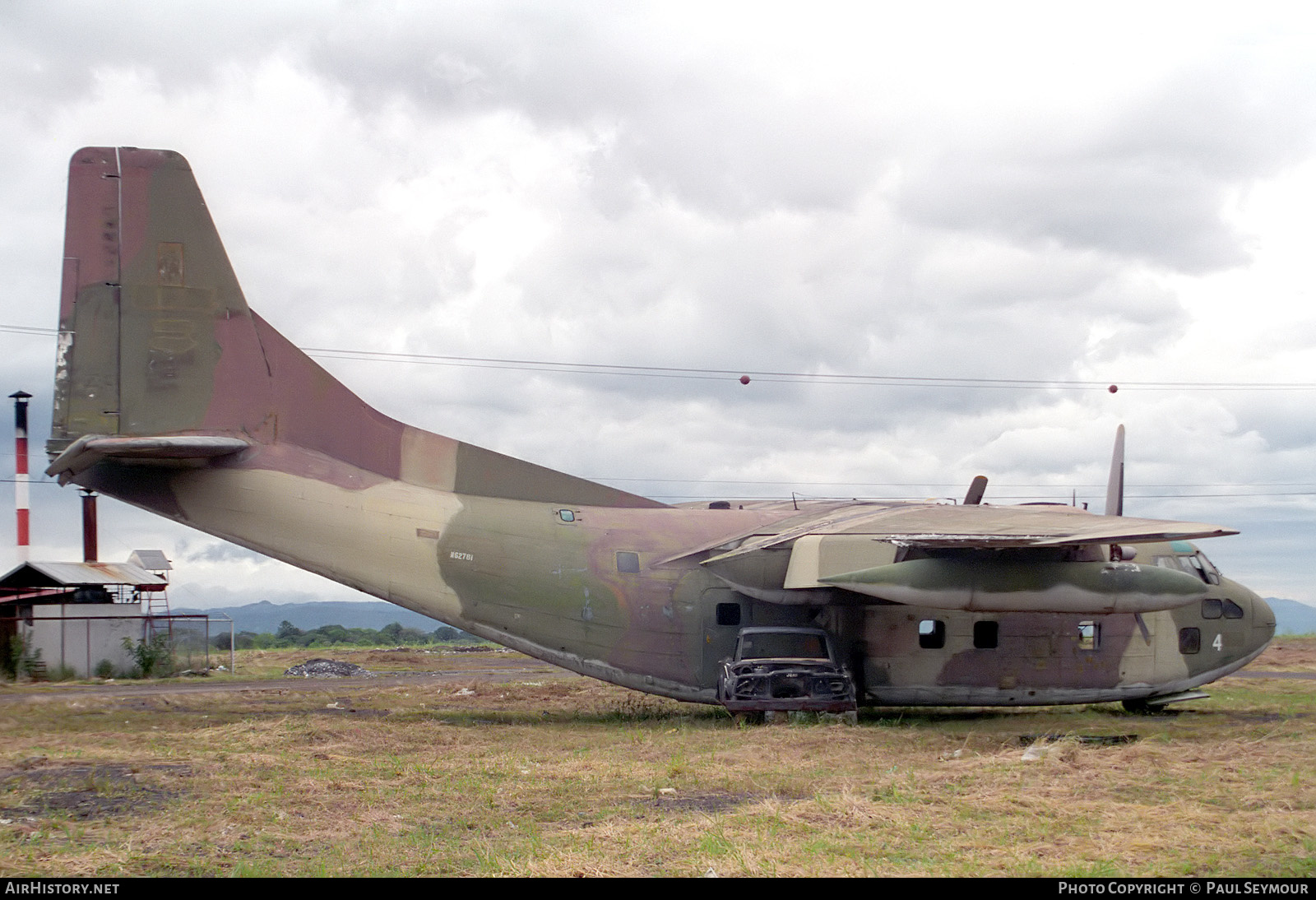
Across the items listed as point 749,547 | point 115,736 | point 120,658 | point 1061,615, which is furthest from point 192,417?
point 120,658

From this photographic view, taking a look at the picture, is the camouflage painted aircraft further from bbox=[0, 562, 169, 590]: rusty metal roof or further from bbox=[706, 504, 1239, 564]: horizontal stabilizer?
bbox=[0, 562, 169, 590]: rusty metal roof

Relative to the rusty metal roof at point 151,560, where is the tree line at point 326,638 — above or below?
below

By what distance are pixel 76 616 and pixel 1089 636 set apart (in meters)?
28.9

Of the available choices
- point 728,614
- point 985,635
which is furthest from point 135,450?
point 985,635

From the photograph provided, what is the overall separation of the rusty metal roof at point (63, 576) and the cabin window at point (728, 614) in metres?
25.4

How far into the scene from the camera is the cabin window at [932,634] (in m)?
18.5

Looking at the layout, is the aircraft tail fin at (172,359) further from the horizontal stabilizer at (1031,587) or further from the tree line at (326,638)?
the tree line at (326,638)

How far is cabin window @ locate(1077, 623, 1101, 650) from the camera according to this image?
1895 centimetres

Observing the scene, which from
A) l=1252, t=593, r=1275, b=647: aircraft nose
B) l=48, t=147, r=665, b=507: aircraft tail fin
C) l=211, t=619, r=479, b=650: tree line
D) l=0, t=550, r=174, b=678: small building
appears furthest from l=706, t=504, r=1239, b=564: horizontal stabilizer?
l=211, t=619, r=479, b=650: tree line

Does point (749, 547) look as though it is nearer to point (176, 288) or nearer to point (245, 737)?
point (245, 737)

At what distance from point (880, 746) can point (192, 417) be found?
1185 centimetres

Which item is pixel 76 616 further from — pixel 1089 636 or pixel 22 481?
pixel 1089 636

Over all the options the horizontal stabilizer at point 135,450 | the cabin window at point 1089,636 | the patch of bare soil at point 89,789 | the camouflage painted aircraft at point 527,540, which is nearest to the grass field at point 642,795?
the patch of bare soil at point 89,789

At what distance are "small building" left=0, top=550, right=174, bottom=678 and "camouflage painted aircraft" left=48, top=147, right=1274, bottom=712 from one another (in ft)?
60.2
